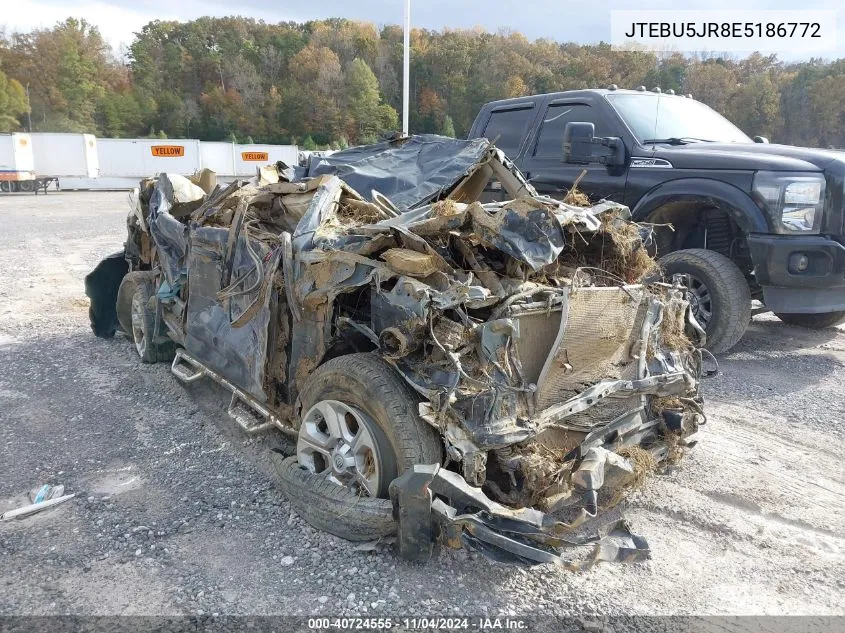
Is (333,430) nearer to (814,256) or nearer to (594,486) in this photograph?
(594,486)

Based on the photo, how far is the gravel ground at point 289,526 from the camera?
8.76ft

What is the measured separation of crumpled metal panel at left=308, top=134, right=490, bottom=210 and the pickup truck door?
230 centimetres

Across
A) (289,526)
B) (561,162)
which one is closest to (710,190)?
(561,162)

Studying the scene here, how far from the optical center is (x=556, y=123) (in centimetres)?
686

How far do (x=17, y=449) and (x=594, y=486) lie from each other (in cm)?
357

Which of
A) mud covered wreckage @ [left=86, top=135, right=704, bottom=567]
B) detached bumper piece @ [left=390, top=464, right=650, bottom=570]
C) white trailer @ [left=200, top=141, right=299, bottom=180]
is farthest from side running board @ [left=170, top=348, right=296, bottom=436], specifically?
white trailer @ [left=200, top=141, right=299, bottom=180]

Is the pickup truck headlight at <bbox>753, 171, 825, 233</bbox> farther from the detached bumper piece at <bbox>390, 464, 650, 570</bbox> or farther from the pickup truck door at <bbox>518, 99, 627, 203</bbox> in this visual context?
the detached bumper piece at <bbox>390, 464, 650, 570</bbox>

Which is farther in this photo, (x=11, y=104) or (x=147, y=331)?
(x=11, y=104)

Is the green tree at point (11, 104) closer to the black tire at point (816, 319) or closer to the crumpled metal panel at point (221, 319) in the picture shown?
the crumpled metal panel at point (221, 319)

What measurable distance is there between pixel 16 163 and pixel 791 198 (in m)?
32.5

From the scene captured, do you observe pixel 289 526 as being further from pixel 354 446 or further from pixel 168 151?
pixel 168 151

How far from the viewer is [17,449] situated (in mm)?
4059

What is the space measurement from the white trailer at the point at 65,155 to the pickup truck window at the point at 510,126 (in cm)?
3062

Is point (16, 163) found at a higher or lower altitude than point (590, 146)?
higher
